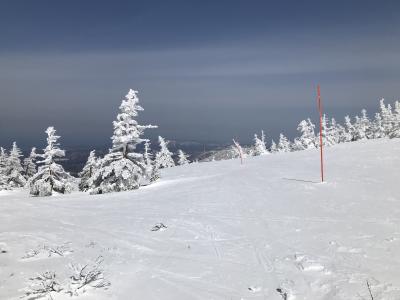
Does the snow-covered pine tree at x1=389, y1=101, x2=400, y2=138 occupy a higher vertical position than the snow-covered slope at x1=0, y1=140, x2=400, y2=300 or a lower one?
higher

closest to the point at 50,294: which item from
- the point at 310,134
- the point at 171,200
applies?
the point at 171,200

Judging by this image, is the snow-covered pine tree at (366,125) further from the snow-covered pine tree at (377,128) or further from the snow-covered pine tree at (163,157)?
the snow-covered pine tree at (163,157)

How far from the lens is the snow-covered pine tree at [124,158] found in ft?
94.6

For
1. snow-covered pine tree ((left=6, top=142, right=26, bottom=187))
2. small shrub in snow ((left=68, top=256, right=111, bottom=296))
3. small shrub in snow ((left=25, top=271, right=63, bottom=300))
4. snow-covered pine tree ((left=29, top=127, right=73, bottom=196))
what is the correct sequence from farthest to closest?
snow-covered pine tree ((left=6, top=142, right=26, bottom=187)) < snow-covered pine tree ((left=29, top=127, right=73, bottom=196)) < small shrub in snow ((left=68, top=256, right=111, bottom=296)) < small shrub in snow ((left=25, top=271, right=63, bottom=300))

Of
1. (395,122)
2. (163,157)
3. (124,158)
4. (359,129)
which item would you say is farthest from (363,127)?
(124,158)

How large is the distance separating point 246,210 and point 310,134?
220 ft

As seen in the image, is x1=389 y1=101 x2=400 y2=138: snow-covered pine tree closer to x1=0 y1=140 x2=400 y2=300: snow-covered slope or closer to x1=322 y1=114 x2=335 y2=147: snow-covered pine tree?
x1=322 y1=114 x2=335 y2=147: snow-covered pine tree

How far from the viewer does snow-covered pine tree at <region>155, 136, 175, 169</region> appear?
78.0m

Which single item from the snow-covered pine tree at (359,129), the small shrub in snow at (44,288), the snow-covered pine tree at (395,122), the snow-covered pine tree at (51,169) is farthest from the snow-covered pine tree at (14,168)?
the snow-covered pine tree at (359,129)

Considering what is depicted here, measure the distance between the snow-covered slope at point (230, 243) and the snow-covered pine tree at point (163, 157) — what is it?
193 ft

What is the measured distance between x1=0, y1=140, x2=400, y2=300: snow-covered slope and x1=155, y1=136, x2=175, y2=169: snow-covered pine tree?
58748 millimetres

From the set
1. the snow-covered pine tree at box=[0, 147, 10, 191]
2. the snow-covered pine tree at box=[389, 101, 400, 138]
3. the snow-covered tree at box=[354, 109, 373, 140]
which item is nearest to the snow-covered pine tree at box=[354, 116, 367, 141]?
the snow-covered tree at box=[354, 109, 373, 140]

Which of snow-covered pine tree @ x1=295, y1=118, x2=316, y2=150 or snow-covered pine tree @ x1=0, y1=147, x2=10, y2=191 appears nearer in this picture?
snow-covered pine tree @ x1=0, y1=147, x2=10, y2=191

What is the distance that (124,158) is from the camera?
2964 cm
